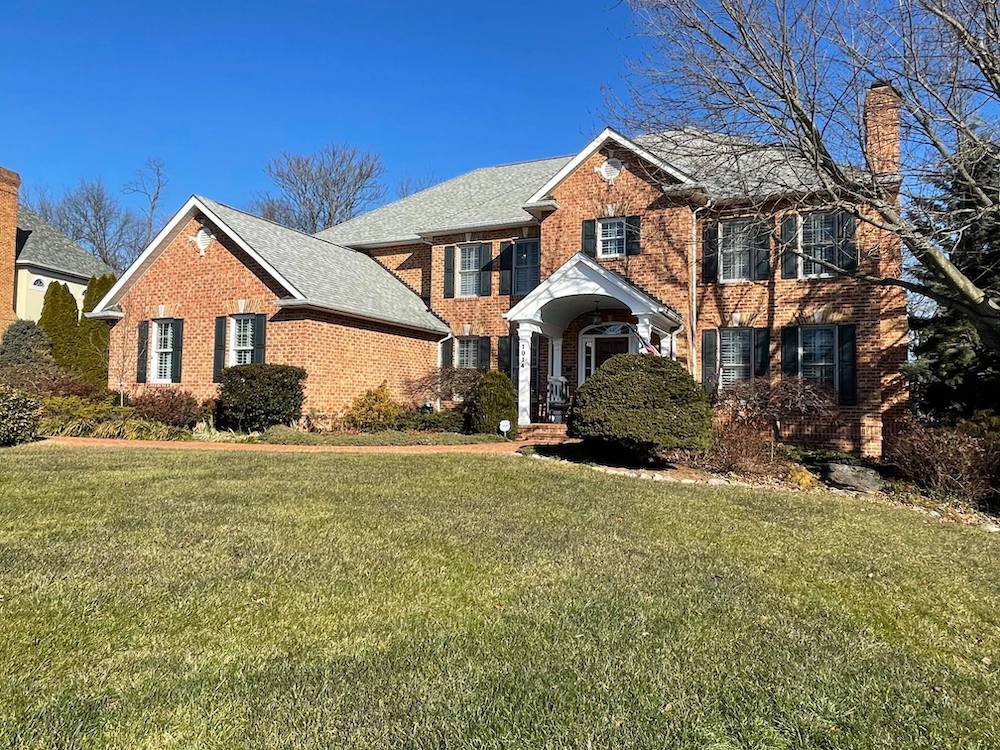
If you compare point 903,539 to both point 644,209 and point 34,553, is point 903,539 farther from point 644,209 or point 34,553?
point 644,209

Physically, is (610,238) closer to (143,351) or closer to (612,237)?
(612,237)

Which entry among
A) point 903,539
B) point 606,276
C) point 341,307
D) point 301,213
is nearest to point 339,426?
point 341,307

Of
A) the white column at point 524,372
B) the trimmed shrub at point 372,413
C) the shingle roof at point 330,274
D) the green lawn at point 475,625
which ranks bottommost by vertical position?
the green lawn at point 475,625

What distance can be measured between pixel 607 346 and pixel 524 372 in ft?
8.99

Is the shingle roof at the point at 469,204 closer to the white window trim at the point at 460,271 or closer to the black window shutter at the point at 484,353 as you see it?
the white window trim at the point at 460,271

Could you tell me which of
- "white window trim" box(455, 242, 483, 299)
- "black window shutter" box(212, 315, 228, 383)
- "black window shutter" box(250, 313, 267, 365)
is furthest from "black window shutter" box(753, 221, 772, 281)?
"black window shutter" box(212, 315, 228, 383)

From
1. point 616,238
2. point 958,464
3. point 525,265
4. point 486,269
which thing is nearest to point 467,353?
point 486,269

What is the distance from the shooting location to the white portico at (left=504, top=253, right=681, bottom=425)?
1455 cm

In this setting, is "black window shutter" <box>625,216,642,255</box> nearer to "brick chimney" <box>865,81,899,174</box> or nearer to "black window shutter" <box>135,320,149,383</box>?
"brick chimney" <box>865,81,899,174</box>

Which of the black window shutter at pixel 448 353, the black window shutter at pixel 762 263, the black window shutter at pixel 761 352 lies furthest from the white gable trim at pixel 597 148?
the black window shutter at pixel 448 353

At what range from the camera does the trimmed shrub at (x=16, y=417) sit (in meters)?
11.6

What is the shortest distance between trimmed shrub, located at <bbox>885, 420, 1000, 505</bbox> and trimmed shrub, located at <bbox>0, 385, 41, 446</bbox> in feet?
49.3

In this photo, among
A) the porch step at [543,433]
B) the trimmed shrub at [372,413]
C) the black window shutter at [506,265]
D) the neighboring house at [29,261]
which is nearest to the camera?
the porch step at [543,433]

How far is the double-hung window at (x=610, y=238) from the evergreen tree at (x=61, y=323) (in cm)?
1944
